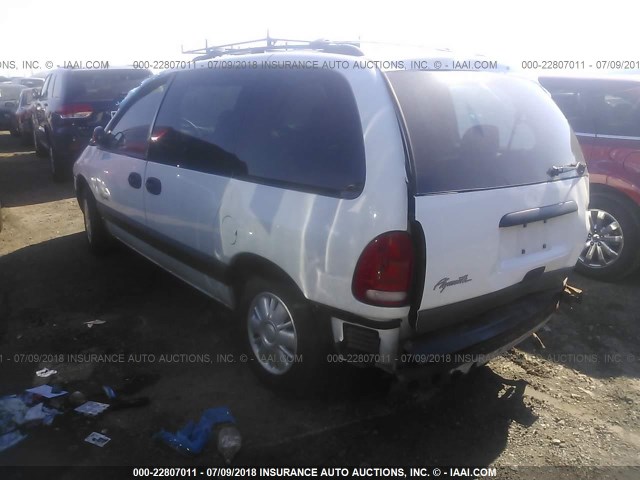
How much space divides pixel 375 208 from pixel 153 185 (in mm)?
Answer: 2016

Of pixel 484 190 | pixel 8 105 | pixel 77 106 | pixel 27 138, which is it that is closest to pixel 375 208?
pixel 484 190

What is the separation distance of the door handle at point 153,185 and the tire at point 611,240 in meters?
3.52

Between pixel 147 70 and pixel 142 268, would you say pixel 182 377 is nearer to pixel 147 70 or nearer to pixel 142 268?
pixel 142 268

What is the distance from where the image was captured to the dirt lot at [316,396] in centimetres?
271

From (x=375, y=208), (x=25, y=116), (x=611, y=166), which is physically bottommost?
(x=25, y=116)

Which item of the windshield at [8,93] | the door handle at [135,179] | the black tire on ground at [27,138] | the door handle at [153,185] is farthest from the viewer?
the windshield at [8,93]

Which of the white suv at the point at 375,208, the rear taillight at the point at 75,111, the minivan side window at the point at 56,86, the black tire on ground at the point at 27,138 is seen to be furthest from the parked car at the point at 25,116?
the white suv at the point at 375,208

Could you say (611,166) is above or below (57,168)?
above

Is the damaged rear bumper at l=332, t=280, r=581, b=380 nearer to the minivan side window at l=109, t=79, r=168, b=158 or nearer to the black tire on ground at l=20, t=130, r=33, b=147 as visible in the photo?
the minivan side window at l=109, t=79, r=168, b=158

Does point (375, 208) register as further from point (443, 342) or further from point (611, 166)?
point (611, 166)

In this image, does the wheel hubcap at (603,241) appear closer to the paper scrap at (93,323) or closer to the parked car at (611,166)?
the parked car at (611,166)

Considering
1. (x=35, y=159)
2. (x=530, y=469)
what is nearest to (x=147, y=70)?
(x=35, y=159)

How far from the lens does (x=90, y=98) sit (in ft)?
28.7

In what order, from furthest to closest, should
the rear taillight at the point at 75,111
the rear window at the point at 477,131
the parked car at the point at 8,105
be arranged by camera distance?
the parked car at the point at 8,105
the rear taillight at the point at 75,111
the rear window at the point at 477,131
